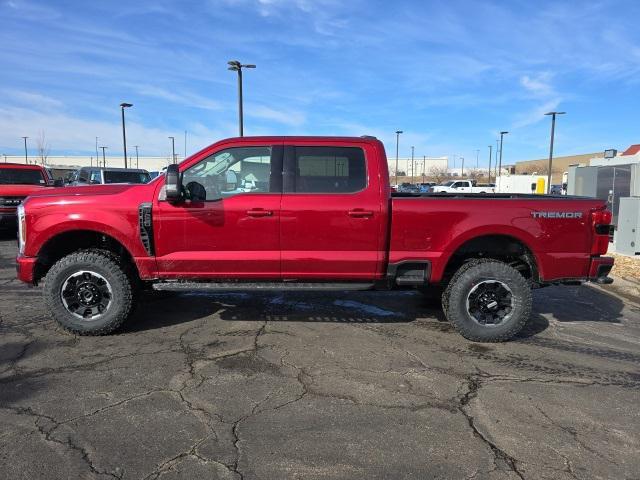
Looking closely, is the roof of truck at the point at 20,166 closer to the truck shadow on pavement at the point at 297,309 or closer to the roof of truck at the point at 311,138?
the truck shadow on pavement at the point at 297,309

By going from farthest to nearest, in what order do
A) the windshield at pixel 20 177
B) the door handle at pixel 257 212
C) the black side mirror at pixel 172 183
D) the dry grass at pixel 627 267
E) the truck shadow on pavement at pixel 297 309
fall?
1. the windshield at pixel 20 177
2. the dry grass at pixel 627 267
3. the truck shadow on pavement at pixel 297 309
4. the door handle at pixel 257 212
5. the black side mirror at pixel 172 183

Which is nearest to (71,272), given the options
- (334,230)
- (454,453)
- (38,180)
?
(334,230)

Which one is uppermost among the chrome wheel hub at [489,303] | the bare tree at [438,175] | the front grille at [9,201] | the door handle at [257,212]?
the bare tree at [438,175]

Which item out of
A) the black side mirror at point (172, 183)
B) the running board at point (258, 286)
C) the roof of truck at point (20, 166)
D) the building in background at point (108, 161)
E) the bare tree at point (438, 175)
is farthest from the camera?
the building in background at point (108, 161)

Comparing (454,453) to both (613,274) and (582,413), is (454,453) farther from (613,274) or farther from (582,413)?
(613,274)

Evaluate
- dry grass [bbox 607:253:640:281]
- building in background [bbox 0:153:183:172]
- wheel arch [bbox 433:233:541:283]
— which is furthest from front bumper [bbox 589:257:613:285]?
building in background [bbox 0:153:183:172]

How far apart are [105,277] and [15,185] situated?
997 centimetres

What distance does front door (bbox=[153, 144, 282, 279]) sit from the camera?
16.8 ft

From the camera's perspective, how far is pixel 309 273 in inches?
208

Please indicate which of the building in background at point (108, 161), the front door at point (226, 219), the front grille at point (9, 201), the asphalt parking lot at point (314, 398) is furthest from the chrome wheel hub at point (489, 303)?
the building in background at point (108, 161)

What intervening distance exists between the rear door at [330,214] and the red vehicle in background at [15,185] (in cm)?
974

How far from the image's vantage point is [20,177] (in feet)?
44.8

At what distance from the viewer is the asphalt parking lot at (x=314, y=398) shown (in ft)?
9.86

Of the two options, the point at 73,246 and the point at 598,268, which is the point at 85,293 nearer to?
the point at 73,246
